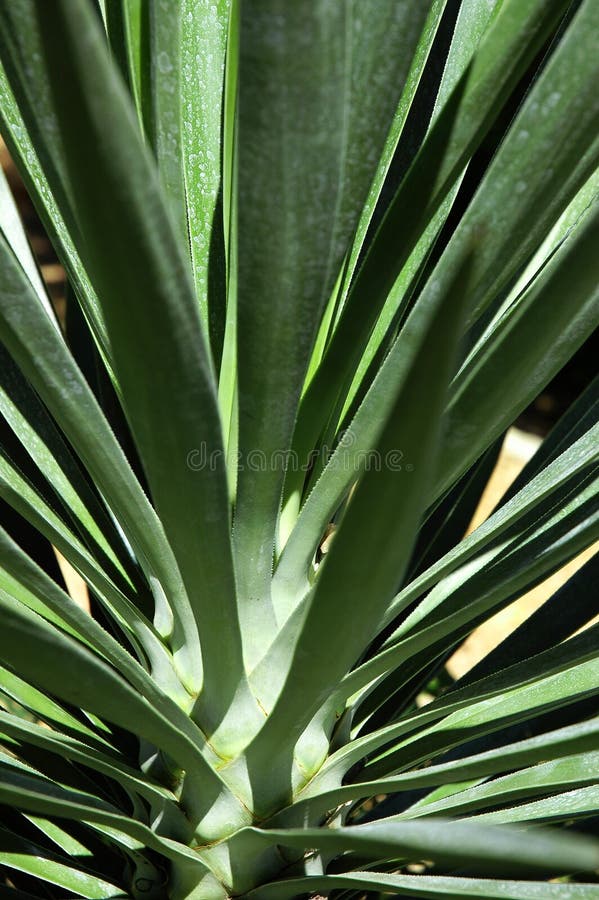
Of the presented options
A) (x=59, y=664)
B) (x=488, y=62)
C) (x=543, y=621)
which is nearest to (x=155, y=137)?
(x=488, y=62)

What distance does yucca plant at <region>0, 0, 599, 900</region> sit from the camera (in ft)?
1.16

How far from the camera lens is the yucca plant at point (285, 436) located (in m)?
0.35

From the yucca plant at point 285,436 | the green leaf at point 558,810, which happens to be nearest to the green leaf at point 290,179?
the yucca plant at point 285,436

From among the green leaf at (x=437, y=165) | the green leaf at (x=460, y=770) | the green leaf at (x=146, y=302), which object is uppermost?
the green leaf at (x=437, y=165)

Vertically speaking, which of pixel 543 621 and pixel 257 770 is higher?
pixel 543 621

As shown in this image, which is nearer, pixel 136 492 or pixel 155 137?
pixel 136 492

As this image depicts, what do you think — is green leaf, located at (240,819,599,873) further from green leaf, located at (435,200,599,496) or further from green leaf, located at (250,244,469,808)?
green leaf, located at (435,200,599,496)

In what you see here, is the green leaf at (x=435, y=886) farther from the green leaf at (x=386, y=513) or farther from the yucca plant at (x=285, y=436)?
the green leaf at (x=386, y=513)

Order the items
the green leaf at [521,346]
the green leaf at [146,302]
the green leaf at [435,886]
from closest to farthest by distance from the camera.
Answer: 1. the green leaf at [146,302]
2. the green leaf at [521,346]
3. the green leaf at [435,886]

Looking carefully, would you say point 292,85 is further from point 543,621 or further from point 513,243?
point 543,621

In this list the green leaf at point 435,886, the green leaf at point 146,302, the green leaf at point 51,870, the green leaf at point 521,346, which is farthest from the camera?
the green leaf at point 51,870

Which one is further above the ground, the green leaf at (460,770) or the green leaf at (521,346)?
the green leaf at (521,346)

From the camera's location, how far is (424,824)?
38 cm

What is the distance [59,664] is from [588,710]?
1.74 feet
